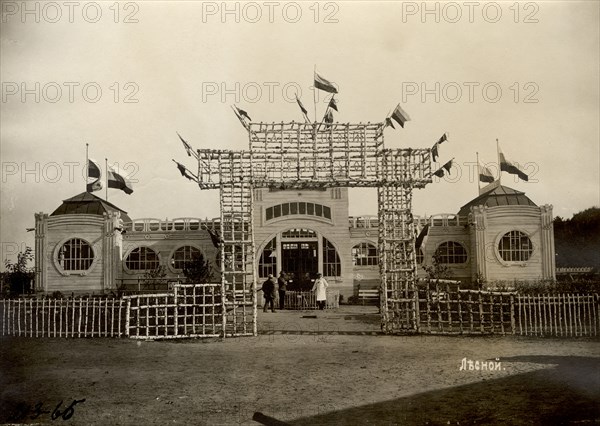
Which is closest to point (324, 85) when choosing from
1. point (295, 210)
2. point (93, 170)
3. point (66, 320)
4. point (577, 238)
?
point (66, 320)

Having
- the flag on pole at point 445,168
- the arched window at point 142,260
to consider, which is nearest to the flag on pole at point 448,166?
the flag on pole at point 445,168

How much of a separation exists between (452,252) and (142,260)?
18197mm

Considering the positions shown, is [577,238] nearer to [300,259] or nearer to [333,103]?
[300,259]

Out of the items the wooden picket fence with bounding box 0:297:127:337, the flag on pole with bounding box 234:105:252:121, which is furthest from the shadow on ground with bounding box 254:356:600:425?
the flag on pole with bounding box 234:105:252:121

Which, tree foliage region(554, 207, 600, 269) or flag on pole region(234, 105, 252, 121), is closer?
flag on pole region(234, 105, 252, 121)

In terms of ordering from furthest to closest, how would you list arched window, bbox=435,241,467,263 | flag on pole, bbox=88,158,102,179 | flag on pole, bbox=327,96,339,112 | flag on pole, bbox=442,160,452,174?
arched window, bbox=435,241,467,263, flag on pole, bbox=88,158,102,179, flag on pole, bbox=442,160,452,174, flag on pole, bbox=327,96,339,112

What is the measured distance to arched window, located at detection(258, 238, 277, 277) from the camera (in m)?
29.0

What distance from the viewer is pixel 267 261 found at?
29.1 meters

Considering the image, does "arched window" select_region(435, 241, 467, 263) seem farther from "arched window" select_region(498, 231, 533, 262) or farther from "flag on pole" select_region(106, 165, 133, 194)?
"flag on pole" select_region(106, 165, 133, 194)

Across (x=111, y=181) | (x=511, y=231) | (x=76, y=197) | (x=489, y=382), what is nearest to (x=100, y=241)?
(x=76, y=197)

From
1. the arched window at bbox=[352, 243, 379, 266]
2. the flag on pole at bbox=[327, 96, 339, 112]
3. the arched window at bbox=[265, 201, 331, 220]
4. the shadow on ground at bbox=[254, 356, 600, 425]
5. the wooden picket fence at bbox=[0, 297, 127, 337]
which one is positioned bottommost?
the shadow on ground at bbox=[254, 356, 600, 425]

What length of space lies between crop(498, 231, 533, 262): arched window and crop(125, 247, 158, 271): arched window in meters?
19.8

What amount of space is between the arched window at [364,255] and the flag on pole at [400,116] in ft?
54.1

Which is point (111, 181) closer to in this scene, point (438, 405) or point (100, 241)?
point (100, 241)
